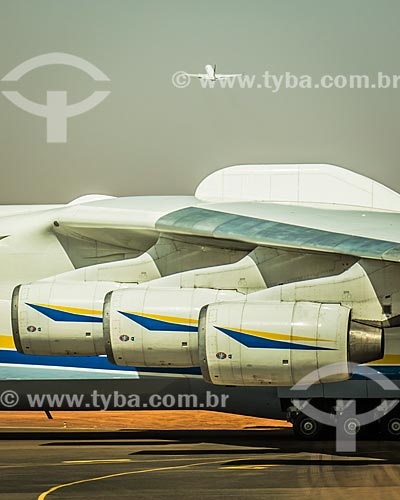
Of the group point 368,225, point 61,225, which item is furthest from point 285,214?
point 61,225

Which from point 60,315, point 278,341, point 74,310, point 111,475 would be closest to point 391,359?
point 278,341

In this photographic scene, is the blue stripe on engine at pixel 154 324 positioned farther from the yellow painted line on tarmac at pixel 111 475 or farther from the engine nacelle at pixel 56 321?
the yellow painted line on tarmac at pixel 111 475

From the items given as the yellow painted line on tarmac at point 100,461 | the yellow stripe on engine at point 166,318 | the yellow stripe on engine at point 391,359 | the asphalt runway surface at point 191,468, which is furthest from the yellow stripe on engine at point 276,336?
the yellow stripe on engine at point 391,359

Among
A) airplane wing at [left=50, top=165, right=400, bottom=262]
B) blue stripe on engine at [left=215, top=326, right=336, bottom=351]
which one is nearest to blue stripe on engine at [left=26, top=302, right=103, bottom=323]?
airplane wing at [left=50, top=165, right=400, bottom=262]

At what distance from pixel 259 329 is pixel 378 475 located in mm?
2553

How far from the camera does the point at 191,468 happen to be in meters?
13.9

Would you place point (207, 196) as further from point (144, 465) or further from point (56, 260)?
point (144, 465)

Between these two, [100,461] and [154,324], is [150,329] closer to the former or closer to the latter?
[154,324]

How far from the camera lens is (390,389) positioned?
1709cm

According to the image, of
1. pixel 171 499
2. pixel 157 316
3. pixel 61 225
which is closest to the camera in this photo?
pixel 171 499

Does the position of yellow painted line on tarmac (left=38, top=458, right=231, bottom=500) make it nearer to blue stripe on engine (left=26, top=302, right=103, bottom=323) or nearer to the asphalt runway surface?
the asphalt runway surface

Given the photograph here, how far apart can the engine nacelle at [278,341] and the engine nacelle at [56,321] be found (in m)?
1.99

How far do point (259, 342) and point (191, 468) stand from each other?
194 centimetres

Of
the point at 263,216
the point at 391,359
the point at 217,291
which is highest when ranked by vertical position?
the point at 263,216
